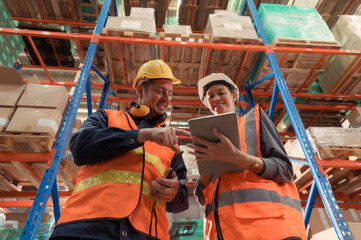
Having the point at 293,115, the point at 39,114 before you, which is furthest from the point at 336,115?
the point at 39,114

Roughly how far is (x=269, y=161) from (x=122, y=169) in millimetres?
1059

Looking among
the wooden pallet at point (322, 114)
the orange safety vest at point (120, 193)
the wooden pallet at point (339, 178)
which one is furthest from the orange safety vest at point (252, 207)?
the wooden pallet at point (322, 114)

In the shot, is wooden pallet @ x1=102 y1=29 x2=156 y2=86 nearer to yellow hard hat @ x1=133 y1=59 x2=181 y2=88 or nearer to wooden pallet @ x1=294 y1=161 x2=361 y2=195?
yellow hard hat @ x1=133 y1=59 x2=181 y2=88

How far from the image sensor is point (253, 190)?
150 centimetres

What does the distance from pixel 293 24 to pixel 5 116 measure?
18.9 ft

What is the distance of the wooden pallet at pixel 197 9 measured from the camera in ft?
22.5

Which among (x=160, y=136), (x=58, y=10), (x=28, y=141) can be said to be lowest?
(x=160, y=136)

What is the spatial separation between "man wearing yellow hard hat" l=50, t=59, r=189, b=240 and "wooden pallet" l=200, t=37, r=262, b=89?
3.48 m

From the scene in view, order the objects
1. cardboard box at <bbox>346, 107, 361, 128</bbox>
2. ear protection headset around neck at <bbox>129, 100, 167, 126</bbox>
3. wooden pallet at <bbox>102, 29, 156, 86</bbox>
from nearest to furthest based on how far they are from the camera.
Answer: ear protection headset around neck at <bbox>129, 100, 167, 126</bbox>
wooden pallet at <bbox>102, 29, 156, 86</bbox>
cardboard box at <bbox>346, 107, 361, 128</bbox>

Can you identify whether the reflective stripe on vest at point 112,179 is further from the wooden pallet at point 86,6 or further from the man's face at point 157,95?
the wooden pallet at point 86,6

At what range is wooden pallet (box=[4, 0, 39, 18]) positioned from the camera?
5.85 metres

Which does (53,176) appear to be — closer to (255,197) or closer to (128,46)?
(255,197)

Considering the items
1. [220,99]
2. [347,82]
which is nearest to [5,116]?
[220,99]

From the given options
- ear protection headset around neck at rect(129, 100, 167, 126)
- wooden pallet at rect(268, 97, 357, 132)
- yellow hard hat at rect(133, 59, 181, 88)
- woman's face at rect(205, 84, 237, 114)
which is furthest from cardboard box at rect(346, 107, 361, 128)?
ear protection headset around neck at rect(129, 100, 167, 126)
